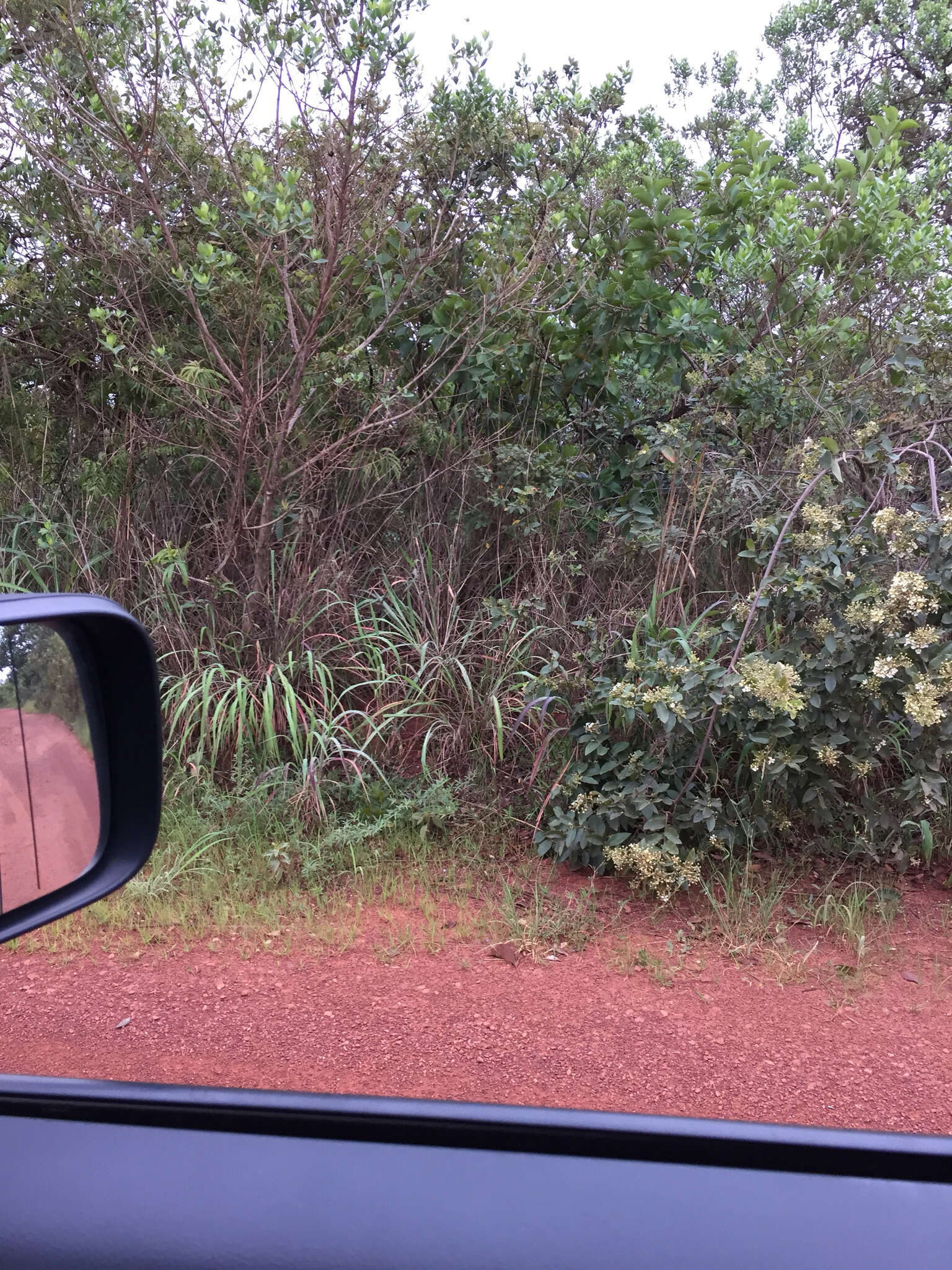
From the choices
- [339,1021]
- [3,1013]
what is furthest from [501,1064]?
[3,1013]

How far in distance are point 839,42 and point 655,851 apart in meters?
9.92

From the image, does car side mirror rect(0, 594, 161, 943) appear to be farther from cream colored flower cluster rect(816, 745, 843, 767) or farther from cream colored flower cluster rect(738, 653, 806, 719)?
cream colored flower cluster rect(816, 745, 843, 767)

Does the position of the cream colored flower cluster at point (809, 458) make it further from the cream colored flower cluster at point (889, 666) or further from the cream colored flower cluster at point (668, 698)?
the cream colored flower cluster at point (668, 698)

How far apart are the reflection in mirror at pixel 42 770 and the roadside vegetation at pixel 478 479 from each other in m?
2.41

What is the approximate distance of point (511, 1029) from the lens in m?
3.11

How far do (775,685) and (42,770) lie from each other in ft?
9.06

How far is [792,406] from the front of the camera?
518 centimetres

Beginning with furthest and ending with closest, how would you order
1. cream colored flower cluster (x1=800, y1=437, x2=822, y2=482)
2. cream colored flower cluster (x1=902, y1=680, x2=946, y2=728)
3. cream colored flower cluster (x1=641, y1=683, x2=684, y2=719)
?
cream colored flower cluster (x1=800, y1=437, x2=822, y2=482), cream colored flower cluster (x1=641, y1=683, x2=684, y2=719), cream colored flower cluster (x1=902, y1=680, x2=946, y2=728)

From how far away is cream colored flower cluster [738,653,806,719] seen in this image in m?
3.56

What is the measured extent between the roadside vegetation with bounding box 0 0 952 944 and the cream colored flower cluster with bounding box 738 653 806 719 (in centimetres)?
2

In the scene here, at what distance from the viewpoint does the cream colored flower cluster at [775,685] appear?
356 cm

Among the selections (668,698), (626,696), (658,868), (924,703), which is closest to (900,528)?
(924,703)

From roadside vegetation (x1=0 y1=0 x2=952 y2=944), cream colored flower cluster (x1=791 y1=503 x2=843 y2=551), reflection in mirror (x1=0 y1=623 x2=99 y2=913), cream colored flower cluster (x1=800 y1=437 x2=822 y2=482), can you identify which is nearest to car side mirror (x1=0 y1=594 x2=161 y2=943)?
reflection in mirror (x1=0 y1=623 x2=99 y2=913)

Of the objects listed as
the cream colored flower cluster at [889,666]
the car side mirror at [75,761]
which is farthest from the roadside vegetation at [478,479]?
the car side mirror at [75,761]
